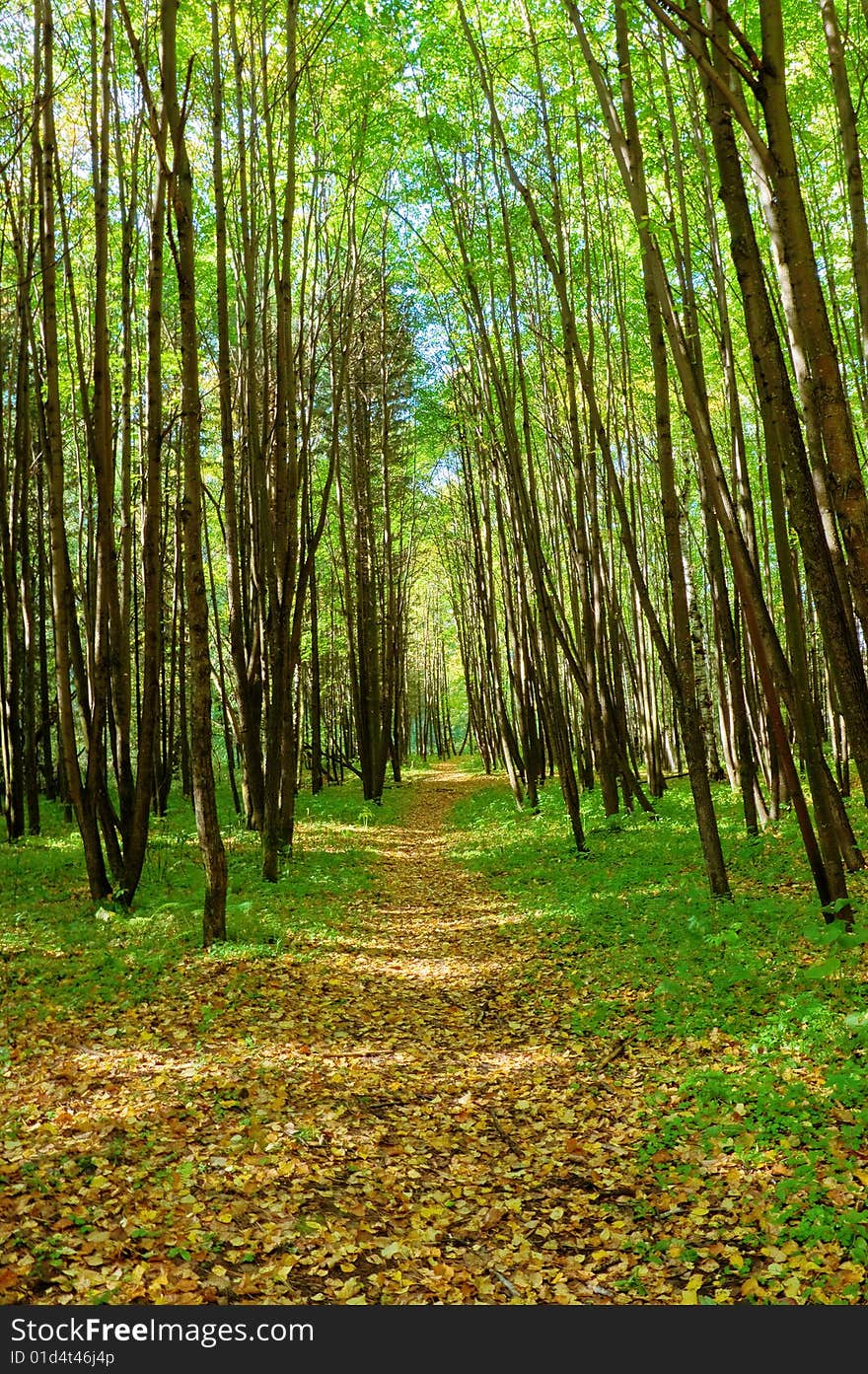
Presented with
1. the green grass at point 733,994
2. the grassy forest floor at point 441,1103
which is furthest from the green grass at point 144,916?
the green grass at point 733,994

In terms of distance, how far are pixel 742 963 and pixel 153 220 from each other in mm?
7652

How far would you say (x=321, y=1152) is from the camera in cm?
419

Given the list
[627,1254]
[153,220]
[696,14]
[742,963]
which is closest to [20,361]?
[153,220]

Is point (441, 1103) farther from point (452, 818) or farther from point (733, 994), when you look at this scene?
point (452, 818)

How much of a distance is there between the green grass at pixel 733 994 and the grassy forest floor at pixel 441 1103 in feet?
0.08

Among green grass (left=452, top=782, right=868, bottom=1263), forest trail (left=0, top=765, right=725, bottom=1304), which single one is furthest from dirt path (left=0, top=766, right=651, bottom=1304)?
green grass (left=452, top=782, right=868, bottom=1263)

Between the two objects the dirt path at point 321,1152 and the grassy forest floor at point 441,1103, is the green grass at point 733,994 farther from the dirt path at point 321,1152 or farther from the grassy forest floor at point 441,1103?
the dirt path at point 321,1152

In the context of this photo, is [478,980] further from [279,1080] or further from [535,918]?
[279,1080]

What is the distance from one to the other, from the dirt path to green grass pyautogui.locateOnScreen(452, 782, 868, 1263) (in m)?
0.44

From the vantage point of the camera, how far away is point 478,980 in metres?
7.03

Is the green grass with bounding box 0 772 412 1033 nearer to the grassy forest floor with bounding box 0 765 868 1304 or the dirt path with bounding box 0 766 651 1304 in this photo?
the grassy forest floor with bounding box 0 765 868 1304

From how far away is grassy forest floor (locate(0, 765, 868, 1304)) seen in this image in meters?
3.26

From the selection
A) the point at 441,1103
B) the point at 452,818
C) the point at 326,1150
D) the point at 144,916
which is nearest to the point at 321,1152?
the point at 326,1150

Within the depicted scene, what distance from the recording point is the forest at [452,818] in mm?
3537
